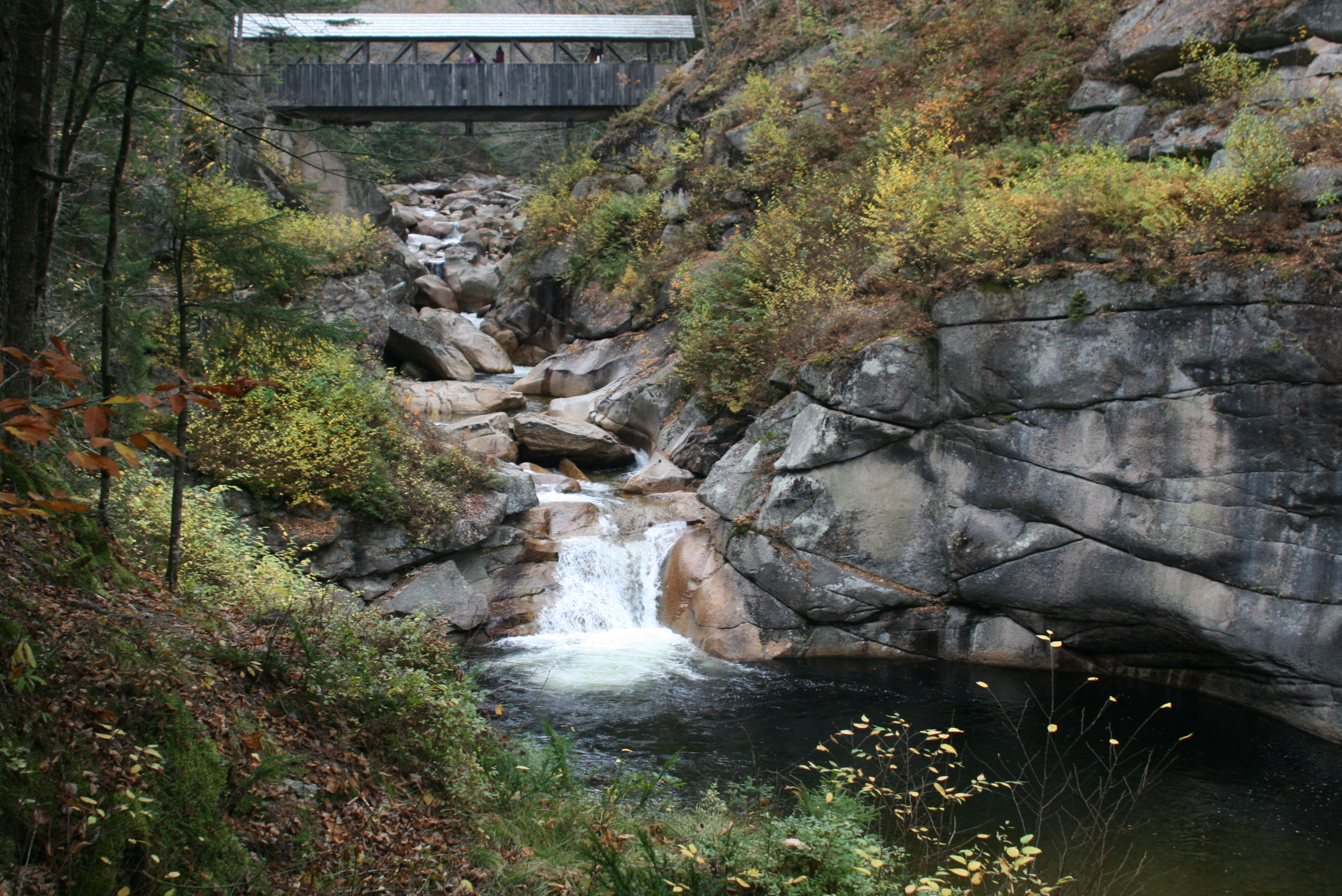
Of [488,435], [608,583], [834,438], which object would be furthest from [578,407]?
[834,438]

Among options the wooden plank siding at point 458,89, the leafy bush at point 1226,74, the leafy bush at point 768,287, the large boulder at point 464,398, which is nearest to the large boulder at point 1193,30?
the leafy bush at point 1226,74

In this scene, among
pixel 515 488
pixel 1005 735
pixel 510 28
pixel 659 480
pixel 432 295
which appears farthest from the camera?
pixel 432 295

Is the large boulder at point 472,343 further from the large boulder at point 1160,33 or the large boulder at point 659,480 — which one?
the large boulder at point 1160,33

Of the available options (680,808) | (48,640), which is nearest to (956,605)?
(680,808)

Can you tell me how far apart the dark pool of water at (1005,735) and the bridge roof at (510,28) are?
21.7 m

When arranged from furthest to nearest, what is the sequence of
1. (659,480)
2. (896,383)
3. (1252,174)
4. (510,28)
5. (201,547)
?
1. (510,28)
2. (659,480)
3. (896,383)
4. (1252,174)
5. (201,547)

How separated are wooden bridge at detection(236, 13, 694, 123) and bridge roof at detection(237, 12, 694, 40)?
3 centimetres

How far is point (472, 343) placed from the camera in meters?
23.4

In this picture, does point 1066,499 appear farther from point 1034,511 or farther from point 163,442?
point 163,442

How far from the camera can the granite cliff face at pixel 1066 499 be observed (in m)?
9.22

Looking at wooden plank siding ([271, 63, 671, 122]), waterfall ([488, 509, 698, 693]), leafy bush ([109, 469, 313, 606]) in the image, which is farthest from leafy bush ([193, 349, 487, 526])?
wooden plank siding ([271, 63, 671, 122])

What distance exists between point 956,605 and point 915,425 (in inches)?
102

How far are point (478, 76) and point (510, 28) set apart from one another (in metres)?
1.89

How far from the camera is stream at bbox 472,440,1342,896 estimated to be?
732 cm
